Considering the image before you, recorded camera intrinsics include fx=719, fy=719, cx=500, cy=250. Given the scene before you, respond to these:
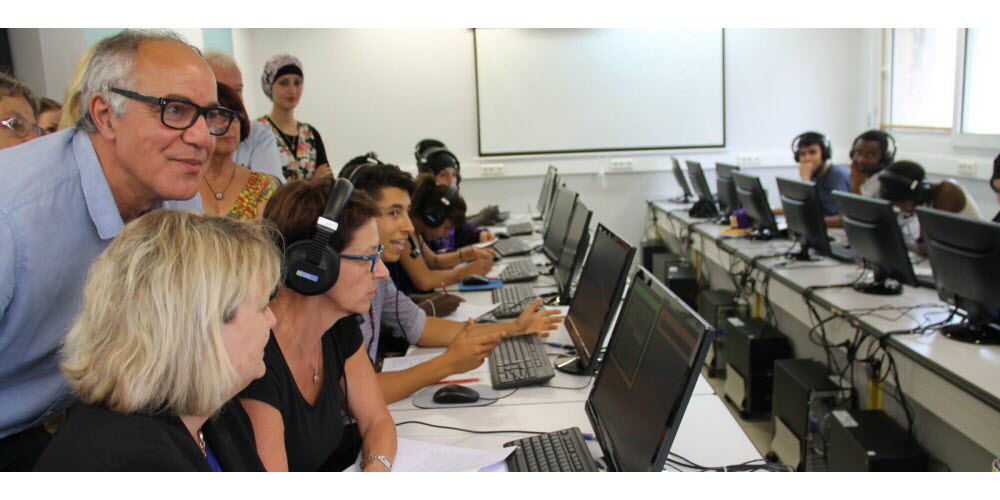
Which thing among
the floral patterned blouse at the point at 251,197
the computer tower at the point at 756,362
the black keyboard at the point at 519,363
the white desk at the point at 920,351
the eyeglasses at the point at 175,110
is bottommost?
the computer tower at the point at 756,362

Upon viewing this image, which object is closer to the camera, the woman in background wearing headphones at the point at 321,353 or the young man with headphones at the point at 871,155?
the woman in background wearing headphones at the point at 321,353

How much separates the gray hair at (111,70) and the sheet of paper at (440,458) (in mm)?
862

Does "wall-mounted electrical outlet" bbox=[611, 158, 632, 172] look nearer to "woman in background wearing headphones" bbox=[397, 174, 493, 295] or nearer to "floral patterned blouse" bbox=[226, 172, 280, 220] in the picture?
"woman in background wearing headphones" bbox=[397, 174, 493, 295]


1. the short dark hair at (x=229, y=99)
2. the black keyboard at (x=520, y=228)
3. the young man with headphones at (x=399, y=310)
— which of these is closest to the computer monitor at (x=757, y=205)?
the black keyboard at (x=520, y=228)

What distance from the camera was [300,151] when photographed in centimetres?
362

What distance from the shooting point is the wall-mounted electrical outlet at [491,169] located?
265 inches

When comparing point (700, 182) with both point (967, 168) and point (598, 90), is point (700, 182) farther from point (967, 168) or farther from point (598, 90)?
point (967, 168)

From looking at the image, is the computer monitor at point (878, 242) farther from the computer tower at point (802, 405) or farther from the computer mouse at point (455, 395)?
the computer mouse at point (455, 395)

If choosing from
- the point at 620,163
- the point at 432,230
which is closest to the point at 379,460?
the point at 432,230

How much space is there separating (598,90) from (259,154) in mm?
4490

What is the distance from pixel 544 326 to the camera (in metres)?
2.22

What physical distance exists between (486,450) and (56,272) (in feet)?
2.89

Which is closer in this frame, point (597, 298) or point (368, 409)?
point (368, 409)

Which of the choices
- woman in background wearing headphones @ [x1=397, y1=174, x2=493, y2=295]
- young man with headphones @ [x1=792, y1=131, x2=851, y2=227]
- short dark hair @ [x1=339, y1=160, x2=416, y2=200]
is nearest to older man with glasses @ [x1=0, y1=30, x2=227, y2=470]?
short dark hair @ [x1=339, y1=160, x2=416, y2=200]
